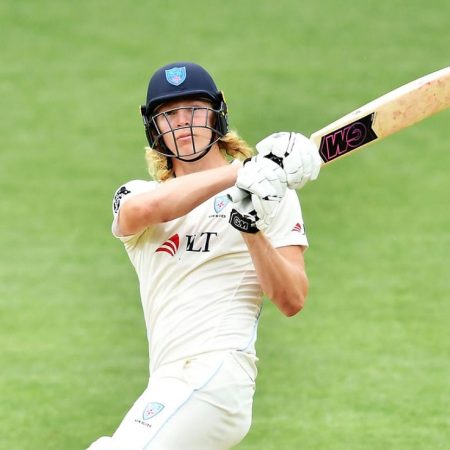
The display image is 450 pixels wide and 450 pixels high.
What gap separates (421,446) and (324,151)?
9.42 feet

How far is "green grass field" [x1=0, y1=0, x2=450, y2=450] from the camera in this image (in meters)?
7.41

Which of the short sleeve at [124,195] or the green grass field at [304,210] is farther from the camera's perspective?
the green grass field at [304,210]

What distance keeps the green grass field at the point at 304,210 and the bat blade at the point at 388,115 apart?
2788 mm

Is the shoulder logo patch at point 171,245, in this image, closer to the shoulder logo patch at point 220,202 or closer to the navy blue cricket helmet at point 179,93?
the shoulder logo patch at point 220,202

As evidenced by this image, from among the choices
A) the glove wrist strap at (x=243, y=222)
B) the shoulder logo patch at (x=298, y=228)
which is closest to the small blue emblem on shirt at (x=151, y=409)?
the glove wrist strap at (x=243, y=222)

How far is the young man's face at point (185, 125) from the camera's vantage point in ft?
16.0

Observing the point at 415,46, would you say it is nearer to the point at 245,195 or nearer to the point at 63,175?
the point at 63,175

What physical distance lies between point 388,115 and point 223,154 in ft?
2.88

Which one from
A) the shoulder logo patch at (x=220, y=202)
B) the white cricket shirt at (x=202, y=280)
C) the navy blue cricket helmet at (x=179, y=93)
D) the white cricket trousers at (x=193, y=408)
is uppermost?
the navy blue cricket helmet at (x=179, y=93)

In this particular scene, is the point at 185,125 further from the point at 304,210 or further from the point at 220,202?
the point at 304,210

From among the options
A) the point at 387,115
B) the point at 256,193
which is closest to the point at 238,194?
the point at 256,193

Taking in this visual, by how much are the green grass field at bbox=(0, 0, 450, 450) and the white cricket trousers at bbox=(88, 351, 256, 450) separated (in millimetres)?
2309

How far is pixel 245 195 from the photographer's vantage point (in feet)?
14.1

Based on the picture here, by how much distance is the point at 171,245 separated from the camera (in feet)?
15.9
